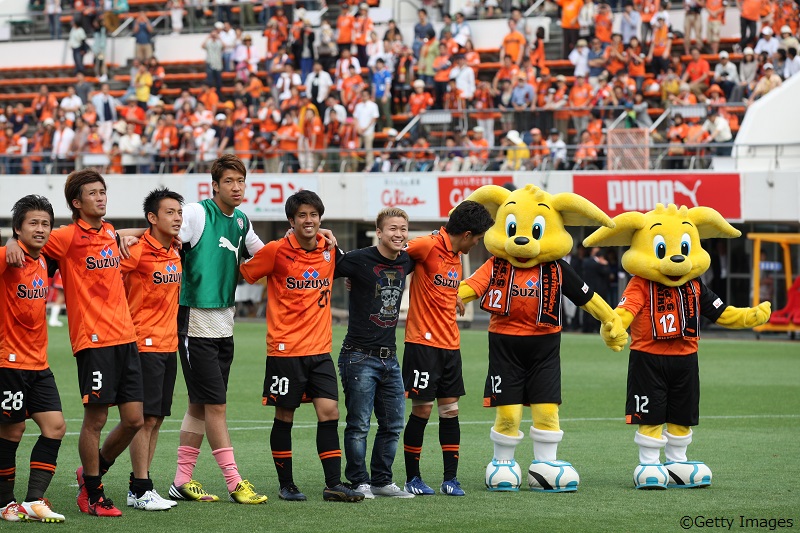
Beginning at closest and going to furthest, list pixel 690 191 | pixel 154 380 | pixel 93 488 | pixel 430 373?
pixel 93 488, pixel 154 380, pixel 430 373, pixel 690 191

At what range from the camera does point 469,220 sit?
8.64m

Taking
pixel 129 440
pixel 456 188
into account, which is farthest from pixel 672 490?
pixel 456 188

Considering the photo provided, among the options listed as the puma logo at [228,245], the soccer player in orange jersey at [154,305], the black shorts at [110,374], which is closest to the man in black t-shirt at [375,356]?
the puma logo at [228,245]

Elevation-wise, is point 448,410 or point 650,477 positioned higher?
point 448,410

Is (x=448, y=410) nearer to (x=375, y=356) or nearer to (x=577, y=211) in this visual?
(x=375, y=356)

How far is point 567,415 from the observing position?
1326cm

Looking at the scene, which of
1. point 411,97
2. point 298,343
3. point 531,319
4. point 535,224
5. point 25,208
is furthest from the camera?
point 411,97

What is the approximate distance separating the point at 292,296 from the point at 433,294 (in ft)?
3.19

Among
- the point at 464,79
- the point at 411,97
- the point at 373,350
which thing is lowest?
the point at 373,350

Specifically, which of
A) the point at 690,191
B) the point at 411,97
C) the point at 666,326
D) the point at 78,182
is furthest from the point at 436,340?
the point at 411,97

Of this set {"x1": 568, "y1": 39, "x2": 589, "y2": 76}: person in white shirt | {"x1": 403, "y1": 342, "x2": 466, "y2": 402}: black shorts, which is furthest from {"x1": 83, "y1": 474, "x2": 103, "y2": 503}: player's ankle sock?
{"x1": 568, "y1": 39, "x2": 589, "y2": 76}: person in white shirt

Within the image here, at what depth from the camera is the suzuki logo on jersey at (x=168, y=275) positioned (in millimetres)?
7973

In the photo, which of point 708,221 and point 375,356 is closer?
point 375,356

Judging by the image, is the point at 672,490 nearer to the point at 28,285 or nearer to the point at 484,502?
the point at 484,502
